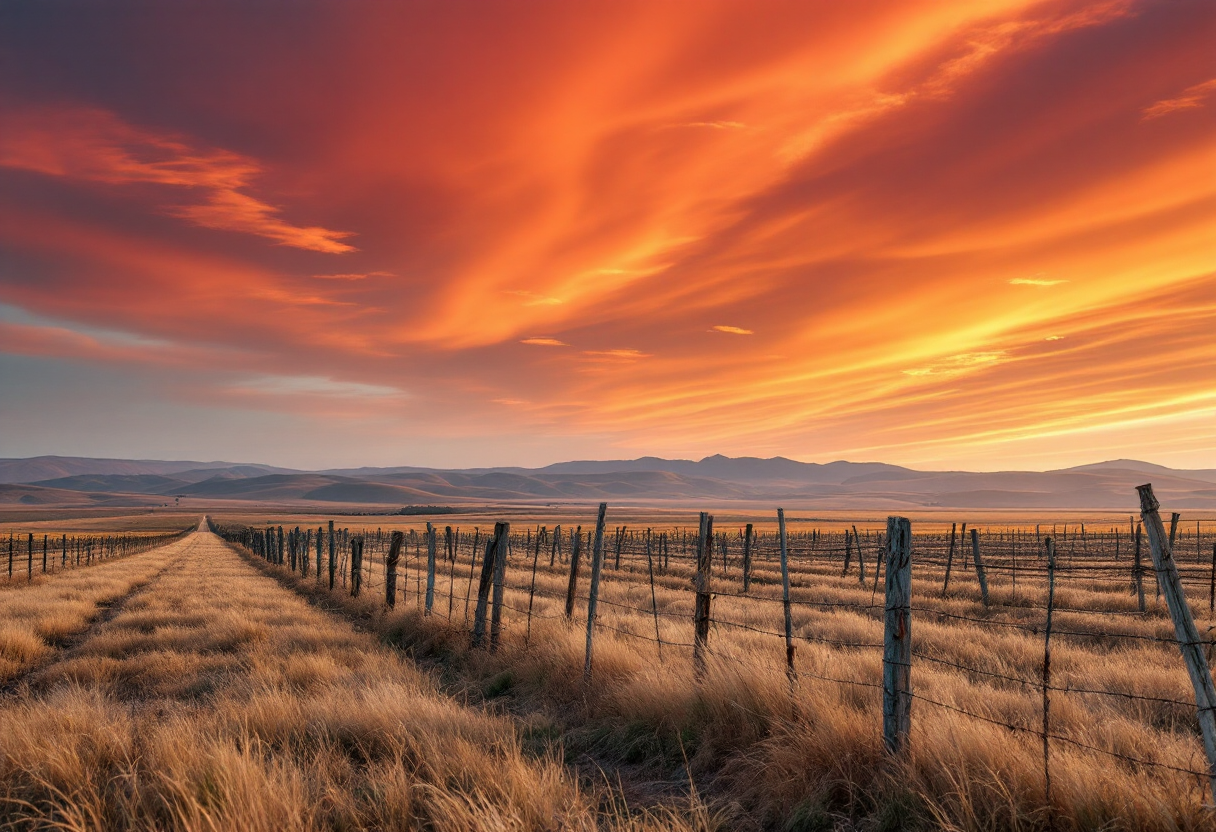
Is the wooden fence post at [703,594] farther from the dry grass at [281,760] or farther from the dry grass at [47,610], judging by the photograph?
the dry grass at [47,610]

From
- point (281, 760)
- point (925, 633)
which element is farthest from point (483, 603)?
point (925, 633)

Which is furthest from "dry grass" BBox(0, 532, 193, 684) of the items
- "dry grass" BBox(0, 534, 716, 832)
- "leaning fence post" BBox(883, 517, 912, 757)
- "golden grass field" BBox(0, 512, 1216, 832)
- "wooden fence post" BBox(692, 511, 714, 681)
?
"leaning fence post" BBox(883, 517, 912, 757)

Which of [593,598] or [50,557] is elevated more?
[593,598]

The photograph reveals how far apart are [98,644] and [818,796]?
13.8 meters

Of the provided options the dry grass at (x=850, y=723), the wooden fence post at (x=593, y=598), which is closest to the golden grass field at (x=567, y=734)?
the dry grass at (x=850, y=723)

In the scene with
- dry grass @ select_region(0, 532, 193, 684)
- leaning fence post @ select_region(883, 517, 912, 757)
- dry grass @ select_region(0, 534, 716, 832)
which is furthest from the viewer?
dry grass @ select_region(0, 532, 193, 684)

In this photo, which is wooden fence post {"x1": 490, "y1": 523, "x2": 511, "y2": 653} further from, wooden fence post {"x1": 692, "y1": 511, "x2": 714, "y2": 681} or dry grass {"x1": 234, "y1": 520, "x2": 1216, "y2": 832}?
wooden fence post {"x1": 692, "y1": 511, "x2": 714, "y2": 681}

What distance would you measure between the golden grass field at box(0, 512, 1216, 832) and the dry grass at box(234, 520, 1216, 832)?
0.03 m

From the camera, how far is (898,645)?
5.75 metres

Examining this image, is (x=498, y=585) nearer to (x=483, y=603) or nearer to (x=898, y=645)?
(x=483, y=603)

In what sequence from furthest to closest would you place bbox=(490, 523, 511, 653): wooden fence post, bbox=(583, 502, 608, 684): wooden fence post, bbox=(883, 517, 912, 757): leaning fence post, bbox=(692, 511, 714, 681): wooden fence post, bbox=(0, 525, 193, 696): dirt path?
bbox=(0, 525, 193, 696): dirt path → bbox=(490, 523, 511, 653): wooden fence post → bbox=(583, 502, 608, 684): wooden fence post → bbox=(692, 511, 714, 681): wooden fence post → bbox=(883, 517, 912, 757): leaning fence post

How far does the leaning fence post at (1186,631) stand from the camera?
3.98 metres

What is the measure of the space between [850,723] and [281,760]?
15.2ft

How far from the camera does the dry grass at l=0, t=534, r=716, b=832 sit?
4605mm
